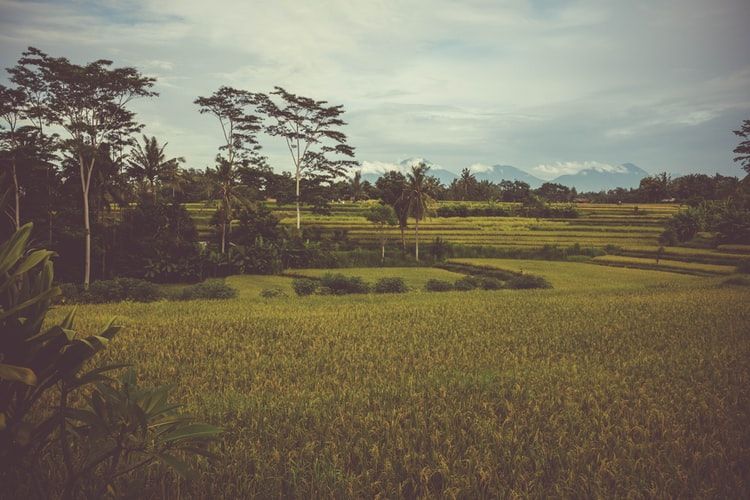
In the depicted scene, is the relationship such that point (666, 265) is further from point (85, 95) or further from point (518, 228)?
point (85, 95)

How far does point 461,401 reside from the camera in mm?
5695

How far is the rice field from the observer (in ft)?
12.1

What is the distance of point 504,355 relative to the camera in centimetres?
877

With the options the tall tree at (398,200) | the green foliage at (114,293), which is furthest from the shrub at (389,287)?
the tall tree at (398,200)

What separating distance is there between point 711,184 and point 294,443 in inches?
4576

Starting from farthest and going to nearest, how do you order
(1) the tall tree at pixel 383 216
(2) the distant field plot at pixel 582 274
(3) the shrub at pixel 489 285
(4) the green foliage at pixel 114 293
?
1. (1) the tall tree at pixel 383 216
2. (2) the distant field plot at pixel 582 274
3. (3) the shrub at pixel 489 285
4. (4) the green foliage at pixel 114 293

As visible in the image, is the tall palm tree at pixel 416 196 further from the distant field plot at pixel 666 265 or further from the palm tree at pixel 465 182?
the palm tree at pixel 465 182

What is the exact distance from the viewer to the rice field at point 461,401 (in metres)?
3.70

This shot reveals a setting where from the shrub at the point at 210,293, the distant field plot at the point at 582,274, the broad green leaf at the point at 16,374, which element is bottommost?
the distant field plot at the point at 582,274

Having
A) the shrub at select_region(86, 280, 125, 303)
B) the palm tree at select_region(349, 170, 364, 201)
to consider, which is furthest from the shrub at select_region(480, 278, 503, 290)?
the palm tree at select_region(349, 170, 364, 201)

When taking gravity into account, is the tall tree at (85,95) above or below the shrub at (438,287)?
above

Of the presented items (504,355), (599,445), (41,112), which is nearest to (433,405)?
(599,445)

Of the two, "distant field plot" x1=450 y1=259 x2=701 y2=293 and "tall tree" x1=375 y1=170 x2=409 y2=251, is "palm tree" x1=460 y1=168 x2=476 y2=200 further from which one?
"distant field plot" x1=450 y1=259 x2=701 y2=293

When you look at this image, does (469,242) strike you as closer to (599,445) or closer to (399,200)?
(399,200)
